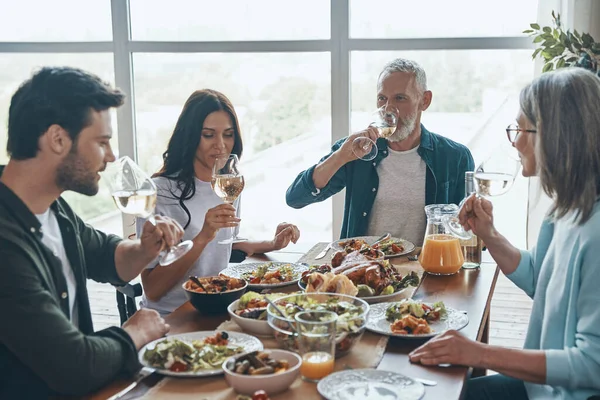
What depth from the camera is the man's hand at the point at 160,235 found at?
1911 mm

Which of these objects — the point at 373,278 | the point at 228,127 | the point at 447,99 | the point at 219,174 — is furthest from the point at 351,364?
the point at 447,99

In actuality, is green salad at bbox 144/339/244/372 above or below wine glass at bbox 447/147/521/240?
below

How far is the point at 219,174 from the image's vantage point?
7.72 ft

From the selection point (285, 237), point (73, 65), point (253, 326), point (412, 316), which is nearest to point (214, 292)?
point (253, 326)

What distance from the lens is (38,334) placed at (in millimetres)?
1487

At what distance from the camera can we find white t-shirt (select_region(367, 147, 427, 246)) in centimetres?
312

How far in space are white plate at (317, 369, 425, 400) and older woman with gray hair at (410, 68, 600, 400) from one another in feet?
0.47

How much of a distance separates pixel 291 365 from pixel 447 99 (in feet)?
11.0

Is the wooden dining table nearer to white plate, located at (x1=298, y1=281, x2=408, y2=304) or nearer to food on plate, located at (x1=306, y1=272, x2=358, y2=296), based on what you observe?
white plate, located at (x1=298, y1=281, x2=408, y2=304)

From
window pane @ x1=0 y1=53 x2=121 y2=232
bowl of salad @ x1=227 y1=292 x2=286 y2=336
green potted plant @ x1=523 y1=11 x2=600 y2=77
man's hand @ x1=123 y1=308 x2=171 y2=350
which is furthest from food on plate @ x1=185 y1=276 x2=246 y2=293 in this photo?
window pane @ x1=0 y1=53 x2=121 y2=232

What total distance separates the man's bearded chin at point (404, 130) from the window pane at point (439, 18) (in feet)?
5.22

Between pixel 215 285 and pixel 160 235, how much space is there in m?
0.24

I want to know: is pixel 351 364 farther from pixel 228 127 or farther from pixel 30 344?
pixel 228 127

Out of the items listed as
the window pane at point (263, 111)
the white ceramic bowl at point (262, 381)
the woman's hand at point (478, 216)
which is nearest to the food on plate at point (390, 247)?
the woman's hand at point (478, 216)
